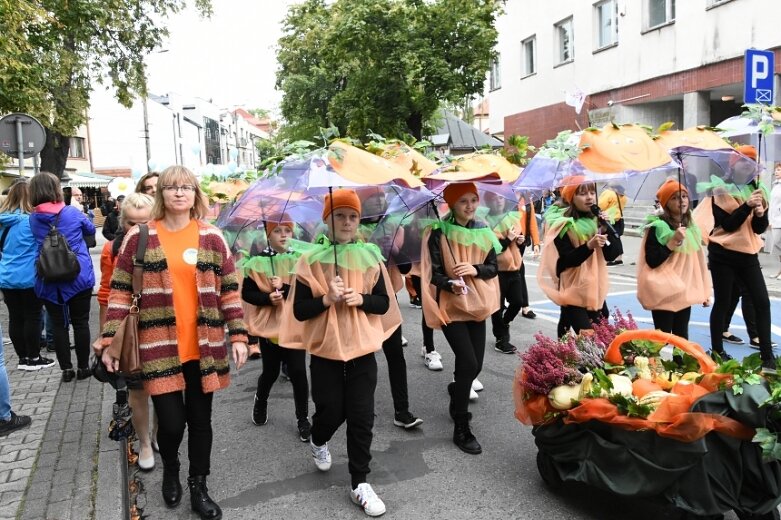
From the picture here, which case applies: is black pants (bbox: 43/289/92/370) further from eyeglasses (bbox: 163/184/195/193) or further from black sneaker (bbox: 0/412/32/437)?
eyeglasses (bbox: 163/184/195/193)

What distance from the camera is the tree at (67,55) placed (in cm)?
797

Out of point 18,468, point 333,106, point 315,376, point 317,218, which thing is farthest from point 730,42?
point 18,468

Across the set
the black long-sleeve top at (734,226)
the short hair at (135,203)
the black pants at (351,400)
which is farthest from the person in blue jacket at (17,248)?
the black long-sleeve top at (734,226)

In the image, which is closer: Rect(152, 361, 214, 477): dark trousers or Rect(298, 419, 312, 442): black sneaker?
Rect(152, 361, 214, 477): dark trousers

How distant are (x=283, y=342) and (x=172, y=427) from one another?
784 mm

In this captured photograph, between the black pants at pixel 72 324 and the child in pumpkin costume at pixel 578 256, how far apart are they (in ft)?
13.4

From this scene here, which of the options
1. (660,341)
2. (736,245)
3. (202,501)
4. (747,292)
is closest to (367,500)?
(202,501)

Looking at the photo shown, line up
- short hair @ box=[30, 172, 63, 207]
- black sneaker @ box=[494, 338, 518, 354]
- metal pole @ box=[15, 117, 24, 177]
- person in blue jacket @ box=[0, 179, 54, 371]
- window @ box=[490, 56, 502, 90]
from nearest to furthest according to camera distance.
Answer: short hair @ box=[30, 172, 63, 207]
person in blue jacket @ box=[0, 179, 54, 371]
black sneaker @ box=[494, 338, 518, 354]
metal pole @ box=[15, 117, 24, 177]
window @ box=[490, 56, 502, 90]

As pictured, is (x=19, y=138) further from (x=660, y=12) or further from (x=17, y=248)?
(x=660, y=12)

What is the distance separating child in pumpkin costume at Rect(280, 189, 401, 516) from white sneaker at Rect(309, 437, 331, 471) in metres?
0.29

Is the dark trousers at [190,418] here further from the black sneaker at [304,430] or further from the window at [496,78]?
the window at [496,78]

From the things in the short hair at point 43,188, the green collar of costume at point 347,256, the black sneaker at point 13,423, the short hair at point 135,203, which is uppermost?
the short hair at point 43,188

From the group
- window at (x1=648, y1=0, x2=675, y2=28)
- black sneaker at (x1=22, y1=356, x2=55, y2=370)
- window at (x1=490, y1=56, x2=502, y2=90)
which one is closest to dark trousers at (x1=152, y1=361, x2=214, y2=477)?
black sneaker at (x1=22, y1=356, x2=55, y2=370)

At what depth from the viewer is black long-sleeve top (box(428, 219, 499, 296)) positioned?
426 centimetres
